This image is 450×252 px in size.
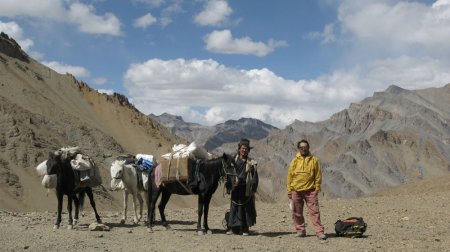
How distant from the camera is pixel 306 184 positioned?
36.7 ft

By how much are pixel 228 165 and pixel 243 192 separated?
74cm

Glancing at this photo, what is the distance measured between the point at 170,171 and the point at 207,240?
2.15 meters

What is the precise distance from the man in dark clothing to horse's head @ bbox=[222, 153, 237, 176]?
0.32 feet

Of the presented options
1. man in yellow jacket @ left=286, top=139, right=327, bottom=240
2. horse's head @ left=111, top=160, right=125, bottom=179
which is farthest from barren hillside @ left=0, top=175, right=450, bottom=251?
horse's head @ left=111, top=160, right=125, bottom=179

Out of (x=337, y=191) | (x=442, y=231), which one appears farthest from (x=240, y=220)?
(x=337, y=191)

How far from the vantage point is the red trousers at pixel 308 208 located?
1109cm

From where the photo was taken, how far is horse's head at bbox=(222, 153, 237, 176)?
467 inches

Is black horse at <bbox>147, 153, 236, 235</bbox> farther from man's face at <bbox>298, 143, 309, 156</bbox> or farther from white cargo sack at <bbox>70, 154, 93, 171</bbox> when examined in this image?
white cargo sack at <bbox>70, 154, 93, 171</bbox>

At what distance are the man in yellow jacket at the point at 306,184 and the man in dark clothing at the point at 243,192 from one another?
3.34 feet

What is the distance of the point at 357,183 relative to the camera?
198875 millimetres

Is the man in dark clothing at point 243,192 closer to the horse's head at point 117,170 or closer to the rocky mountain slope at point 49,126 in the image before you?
the horse's head at point 117,170

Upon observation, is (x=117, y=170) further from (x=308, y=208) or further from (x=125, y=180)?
(x=308, y=208)

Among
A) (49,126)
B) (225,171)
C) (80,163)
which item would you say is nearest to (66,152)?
(80,163)

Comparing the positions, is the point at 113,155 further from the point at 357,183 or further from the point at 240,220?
the point at 357,183
